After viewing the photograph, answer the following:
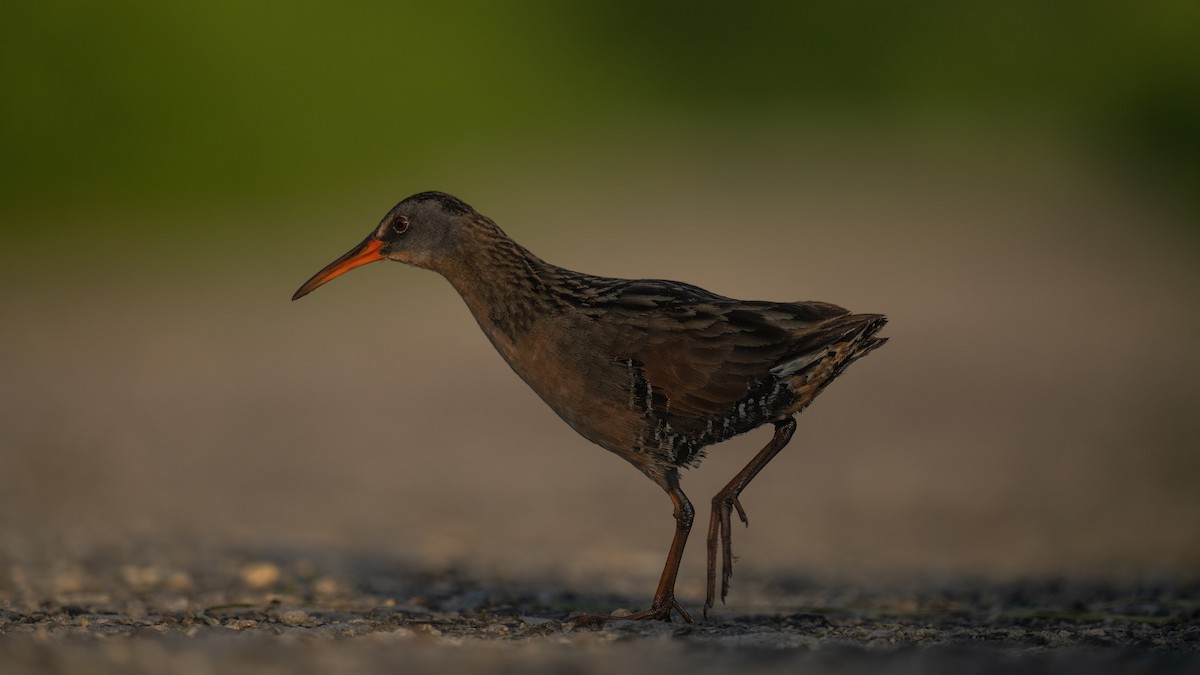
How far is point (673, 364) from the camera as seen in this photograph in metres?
6.03

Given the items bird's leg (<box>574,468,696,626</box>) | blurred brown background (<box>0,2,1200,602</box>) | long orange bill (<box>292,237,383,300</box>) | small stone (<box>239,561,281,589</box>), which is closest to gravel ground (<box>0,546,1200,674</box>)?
small stone (<box>239,561,281,589</box>)

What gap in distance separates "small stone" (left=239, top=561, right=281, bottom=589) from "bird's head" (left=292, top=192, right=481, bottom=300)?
1.56 metres

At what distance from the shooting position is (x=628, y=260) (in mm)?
20688

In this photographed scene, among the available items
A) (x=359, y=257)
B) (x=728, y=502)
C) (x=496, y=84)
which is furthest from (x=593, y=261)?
(x=728, y=502)

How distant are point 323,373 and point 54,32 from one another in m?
9.02

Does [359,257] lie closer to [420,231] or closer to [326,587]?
[420,231]

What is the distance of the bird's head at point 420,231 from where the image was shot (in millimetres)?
6594

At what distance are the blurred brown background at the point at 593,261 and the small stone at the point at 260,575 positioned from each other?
4.19ft

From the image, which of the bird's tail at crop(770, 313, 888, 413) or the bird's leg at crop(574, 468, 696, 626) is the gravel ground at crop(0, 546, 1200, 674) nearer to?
the bird's leg at crop(574, 468, 696, 626)

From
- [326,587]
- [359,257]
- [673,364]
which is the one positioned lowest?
[326,587]

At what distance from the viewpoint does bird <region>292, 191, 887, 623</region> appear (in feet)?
19.7

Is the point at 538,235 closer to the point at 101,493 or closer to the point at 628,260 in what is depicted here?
the point at 628,260

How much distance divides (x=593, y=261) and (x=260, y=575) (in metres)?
13.3

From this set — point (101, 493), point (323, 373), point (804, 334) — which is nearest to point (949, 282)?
point (323, 373)
